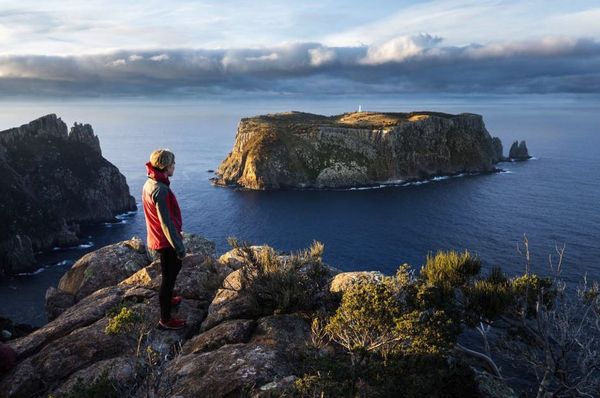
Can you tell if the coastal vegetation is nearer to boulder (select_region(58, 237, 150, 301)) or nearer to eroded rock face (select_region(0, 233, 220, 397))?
A: eroded rock face (select_region(0, 233, 220, 397))

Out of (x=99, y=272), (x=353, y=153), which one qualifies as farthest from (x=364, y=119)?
(x=99, y=272)

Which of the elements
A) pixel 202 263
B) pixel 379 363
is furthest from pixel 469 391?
pixel 202 263

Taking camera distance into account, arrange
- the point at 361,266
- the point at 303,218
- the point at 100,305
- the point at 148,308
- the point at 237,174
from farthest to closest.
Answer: the point at 237,174 → the point at 303,218 → the point at 361,266 → the point at 100,305 → the point at 148,308

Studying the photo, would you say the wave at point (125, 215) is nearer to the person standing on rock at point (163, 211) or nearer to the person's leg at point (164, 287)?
the person's leg at point (164, 287)

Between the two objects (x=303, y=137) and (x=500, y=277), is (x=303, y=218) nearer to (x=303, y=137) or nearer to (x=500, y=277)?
(x=303, y=137)

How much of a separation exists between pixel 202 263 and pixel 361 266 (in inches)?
2172

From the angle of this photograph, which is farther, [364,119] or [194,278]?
[364,119]

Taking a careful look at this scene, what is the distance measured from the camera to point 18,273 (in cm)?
7788

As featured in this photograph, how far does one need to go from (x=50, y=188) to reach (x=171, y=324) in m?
121

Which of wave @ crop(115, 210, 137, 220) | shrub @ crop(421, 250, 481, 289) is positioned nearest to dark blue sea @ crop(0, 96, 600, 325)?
wave @ crop(115, 210, 137, 220)

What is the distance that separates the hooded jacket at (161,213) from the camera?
9.16m

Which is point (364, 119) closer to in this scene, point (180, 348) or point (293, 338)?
point (293, 338)

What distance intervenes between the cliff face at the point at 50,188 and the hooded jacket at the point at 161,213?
8561cm

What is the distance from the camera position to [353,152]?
152375 mm
